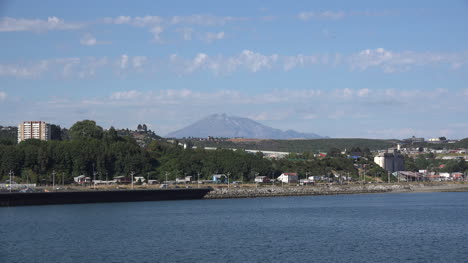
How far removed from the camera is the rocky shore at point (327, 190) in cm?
11719

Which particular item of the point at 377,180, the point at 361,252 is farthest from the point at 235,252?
the point at 377,180

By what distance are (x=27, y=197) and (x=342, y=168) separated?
320 ft

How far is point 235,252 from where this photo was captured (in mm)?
44688

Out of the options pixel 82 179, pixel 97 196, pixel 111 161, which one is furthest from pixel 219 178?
pixel 97 196

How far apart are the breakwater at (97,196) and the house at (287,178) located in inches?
1515

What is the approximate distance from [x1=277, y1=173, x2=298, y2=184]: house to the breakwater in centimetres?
3848

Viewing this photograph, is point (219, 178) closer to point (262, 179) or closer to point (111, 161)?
point (262, 179)

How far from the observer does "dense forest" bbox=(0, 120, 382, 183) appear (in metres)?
122

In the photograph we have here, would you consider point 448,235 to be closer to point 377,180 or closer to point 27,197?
point 27,197

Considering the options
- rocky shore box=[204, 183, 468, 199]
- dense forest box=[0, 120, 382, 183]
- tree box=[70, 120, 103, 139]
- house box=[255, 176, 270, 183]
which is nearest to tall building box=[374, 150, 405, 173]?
rocky shore box=[204, 183, 468, 199]

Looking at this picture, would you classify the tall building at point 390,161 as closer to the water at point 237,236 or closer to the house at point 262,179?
the house at point 262,179

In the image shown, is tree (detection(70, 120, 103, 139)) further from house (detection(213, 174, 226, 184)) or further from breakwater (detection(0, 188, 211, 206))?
breakwater (detection(0, 188, 211, 206))

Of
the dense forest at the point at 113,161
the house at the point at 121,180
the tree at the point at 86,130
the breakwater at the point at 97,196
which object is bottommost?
the breakwater at the point at 97,196

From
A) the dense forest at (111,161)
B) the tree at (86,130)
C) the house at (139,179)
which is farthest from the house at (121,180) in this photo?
the tree at (86,130)
